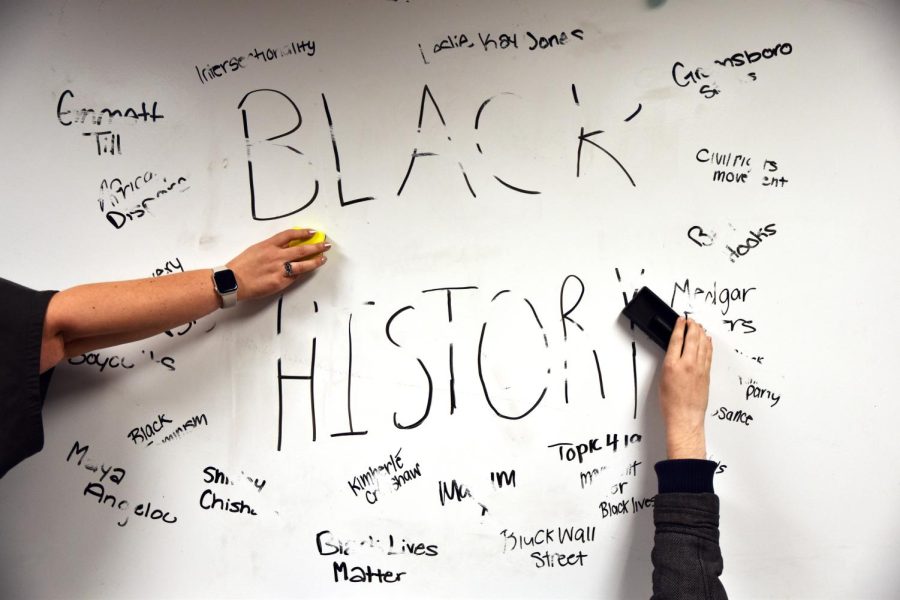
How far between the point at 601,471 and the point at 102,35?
3.96 feet

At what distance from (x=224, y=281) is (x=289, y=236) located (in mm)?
133

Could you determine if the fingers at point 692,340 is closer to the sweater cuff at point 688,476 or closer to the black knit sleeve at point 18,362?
the sweater cuff at point 688,476

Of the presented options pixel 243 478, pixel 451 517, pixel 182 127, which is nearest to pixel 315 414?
pixel 243 478

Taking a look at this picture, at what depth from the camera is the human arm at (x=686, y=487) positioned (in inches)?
37.1

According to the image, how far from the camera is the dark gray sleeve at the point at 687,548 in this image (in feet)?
3.06

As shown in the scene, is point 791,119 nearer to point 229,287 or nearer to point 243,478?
point 229,287

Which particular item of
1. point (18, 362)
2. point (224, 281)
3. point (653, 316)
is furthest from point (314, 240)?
point (653, 316)

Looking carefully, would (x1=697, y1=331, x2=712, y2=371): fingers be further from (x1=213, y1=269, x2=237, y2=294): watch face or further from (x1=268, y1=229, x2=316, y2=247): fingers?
(x1=213, y1=269, x2=237, y2=294): watch face

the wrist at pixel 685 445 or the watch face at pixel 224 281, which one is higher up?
the watch face at pixel 224 281

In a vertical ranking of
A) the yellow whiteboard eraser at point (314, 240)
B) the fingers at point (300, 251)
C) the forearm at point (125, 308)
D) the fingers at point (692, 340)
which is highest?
the yellow whiteboard eraser at point (314, 240)

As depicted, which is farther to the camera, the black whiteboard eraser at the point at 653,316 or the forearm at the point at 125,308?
the black whiteboard eraser at the point at 653,316

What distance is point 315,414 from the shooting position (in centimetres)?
110

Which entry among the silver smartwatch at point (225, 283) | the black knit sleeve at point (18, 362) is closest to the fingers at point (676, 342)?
the silver smartwatch at point (225, 283)

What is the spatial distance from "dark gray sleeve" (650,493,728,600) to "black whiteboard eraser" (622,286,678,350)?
0.86 feet
